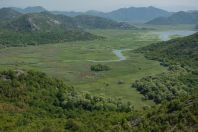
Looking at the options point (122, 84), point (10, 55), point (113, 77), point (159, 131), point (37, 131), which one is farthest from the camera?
point (10, 55)

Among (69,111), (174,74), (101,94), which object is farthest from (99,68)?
(69,111)

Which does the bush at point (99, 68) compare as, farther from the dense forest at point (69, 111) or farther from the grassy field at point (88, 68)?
the dense forest at point (69, 111)

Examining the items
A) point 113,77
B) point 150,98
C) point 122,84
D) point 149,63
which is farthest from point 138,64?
point 150,98

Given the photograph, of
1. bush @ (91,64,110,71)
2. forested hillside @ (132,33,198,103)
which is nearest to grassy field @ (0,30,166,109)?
bush @ (91,64,110,71)

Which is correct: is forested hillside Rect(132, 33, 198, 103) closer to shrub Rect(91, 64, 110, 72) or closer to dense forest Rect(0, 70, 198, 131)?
dense forest Rect(0, 70, 198, 131)

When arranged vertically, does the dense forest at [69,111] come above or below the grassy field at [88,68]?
above

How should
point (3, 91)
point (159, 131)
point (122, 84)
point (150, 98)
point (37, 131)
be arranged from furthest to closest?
1. point (122, 84)
2. point (150, 98)
3. point (3, 91)
4. point (37, 131)
5. point (159, 131)

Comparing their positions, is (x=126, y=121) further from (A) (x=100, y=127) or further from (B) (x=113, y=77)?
(B) (x=113, y=77)

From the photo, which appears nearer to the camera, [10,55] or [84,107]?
[84,107]

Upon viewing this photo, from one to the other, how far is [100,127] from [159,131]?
12.0 m

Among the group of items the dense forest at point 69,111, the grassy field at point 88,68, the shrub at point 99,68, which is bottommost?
the grassy field at point 88,68

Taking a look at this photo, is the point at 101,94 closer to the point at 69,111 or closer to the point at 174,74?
the point at 69,111

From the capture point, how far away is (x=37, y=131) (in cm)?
6494

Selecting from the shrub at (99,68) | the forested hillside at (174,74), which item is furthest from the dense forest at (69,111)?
the shrub at (99,68)
